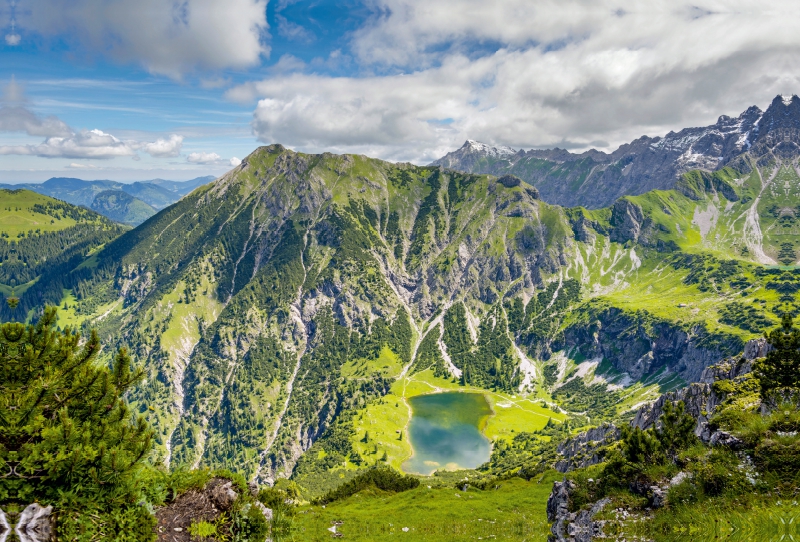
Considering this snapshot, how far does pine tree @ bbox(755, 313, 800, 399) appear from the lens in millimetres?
33312

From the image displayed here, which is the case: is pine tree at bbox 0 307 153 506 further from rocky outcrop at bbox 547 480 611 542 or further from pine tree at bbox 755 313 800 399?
pine tree at bbox 755 313 800 399

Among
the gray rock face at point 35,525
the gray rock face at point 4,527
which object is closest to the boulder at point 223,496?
the gray rock face at point 35,525

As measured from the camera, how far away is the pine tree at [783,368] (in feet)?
109

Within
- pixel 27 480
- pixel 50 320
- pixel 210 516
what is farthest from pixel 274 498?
pixel 50 320

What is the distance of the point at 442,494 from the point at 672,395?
6259 cm

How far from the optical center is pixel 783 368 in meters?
34.3

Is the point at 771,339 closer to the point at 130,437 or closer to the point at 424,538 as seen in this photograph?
the point at 424,538

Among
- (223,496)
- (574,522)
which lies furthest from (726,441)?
(223,496)

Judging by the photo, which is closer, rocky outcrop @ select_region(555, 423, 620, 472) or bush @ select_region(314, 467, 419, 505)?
rocky outcrop @ select_region(555, 423, 620, 472)

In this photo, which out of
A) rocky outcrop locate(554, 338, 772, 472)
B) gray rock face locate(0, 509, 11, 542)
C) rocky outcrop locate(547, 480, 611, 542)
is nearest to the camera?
gray rock face locate(0, 509, 11, 542)

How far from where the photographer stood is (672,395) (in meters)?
99.0

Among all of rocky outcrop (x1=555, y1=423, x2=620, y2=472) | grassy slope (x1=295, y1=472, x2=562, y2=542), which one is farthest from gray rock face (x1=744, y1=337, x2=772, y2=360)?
grassy slope (x1=295, y1=472, x2=562, y2=542)

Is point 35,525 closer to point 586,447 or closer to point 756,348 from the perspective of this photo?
point 756,348

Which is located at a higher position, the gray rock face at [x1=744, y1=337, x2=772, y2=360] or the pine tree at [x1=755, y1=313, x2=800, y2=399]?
the pine tree at [x1=755, y1=313, x2=800, y2=399]
